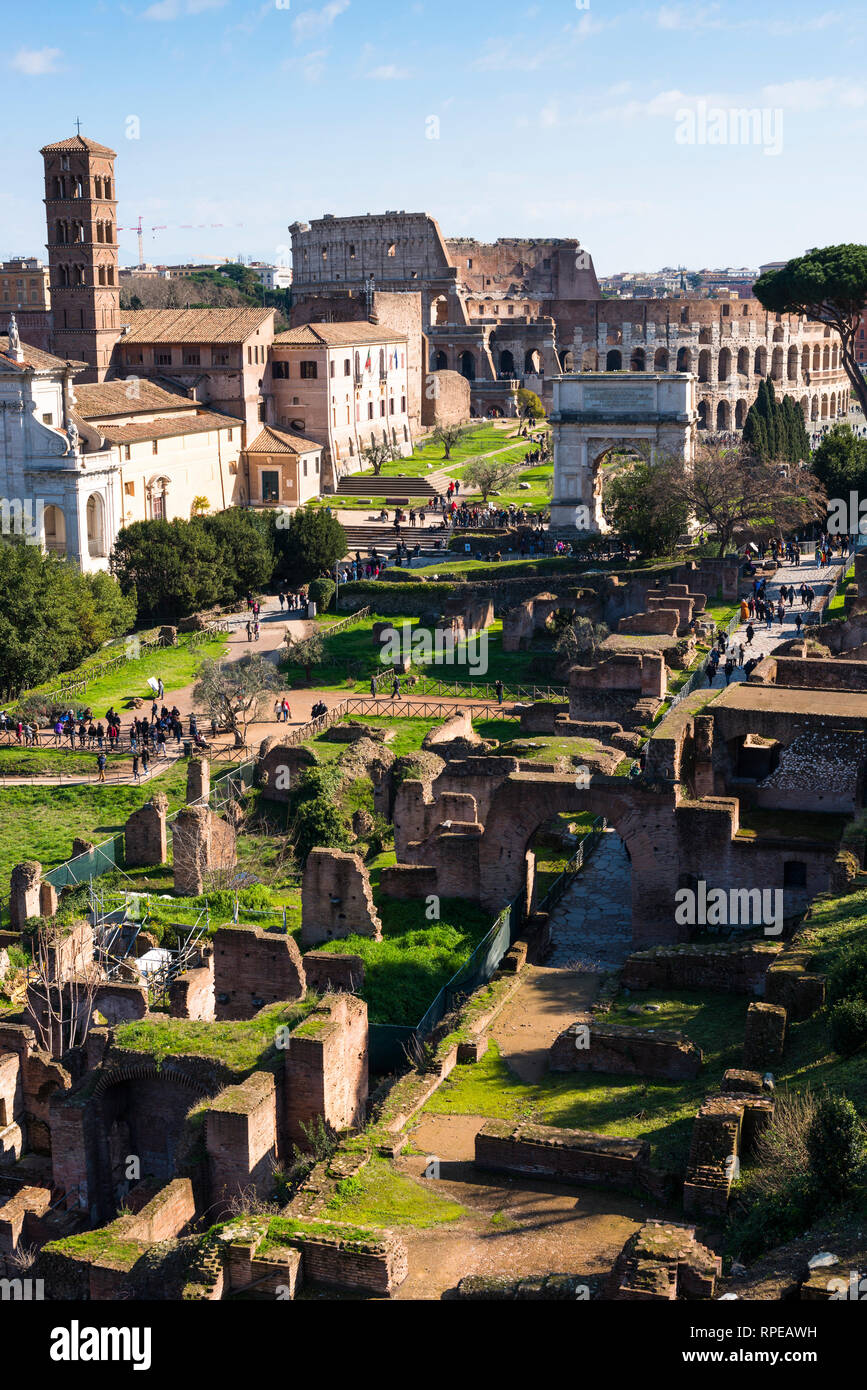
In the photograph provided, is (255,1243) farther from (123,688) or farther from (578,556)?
(578,556)

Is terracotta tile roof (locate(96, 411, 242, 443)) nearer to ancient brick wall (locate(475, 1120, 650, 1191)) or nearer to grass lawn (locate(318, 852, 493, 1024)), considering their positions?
grass lawn (locate(318, 852, 493, 1024))

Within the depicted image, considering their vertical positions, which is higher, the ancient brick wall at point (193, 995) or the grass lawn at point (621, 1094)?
the grass lawn at point (621, 1094)

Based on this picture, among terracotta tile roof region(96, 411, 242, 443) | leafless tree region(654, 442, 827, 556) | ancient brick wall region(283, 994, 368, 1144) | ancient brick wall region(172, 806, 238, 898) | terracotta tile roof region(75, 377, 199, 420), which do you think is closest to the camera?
ancient brick wall region(283, 994, 368, 1144)

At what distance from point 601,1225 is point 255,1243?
3078 millimetres

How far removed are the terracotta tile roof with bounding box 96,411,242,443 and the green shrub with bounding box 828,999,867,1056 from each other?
145ft

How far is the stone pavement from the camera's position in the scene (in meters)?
22.6

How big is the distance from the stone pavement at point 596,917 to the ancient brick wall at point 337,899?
280 centimetres

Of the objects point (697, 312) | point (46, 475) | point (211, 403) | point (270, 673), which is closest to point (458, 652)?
point (270, 673)

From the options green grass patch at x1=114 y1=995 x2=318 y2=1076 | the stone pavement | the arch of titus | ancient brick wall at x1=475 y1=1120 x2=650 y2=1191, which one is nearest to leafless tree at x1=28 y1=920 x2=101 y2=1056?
green grass patch at x1=114 y1=995 x2=318 y2=1076

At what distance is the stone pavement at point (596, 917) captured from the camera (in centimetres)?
2259

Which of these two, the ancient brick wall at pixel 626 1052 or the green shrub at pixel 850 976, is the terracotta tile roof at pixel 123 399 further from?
the green shrub at pixel 850 976

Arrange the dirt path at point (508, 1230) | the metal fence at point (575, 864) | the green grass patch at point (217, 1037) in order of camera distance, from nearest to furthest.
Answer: the dirt path at point (508, 1230), the green grass patch at point (217, 1037), the metal fence at point (575, 864)

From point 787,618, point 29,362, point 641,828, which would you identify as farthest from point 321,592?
point 641,828

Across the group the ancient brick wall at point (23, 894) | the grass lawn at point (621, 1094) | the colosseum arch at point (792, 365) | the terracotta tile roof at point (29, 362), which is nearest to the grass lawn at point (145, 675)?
the terracotta tile roof at point (29, 362)
